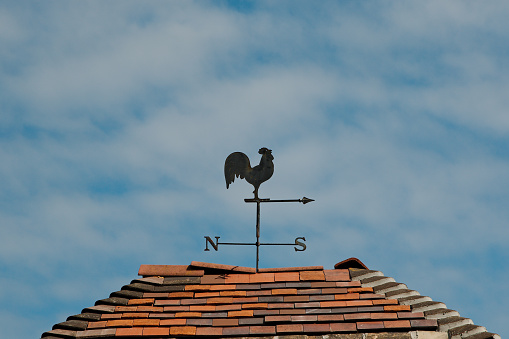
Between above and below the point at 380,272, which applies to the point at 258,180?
above

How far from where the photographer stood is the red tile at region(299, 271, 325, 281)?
38.6ft

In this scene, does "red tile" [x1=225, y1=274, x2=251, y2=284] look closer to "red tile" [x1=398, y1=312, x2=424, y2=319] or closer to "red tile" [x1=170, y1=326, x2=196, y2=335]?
"red tile" [x1=170, y1=326, x2=196, y2=335]

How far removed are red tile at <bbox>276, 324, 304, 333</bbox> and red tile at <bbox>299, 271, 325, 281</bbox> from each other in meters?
0.95

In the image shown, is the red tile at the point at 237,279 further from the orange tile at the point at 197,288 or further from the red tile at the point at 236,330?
the red tile at the point at 236,330

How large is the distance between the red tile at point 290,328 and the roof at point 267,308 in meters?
0.01

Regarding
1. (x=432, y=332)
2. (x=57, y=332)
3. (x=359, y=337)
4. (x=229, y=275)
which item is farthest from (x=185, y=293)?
(x=432, y=332)

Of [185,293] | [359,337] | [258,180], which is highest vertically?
[258,180]

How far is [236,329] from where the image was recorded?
1099 cm

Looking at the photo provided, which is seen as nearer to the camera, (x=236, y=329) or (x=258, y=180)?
(x=236, y=329)

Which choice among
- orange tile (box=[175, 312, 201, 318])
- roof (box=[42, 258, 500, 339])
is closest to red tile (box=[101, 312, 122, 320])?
roof (box=[42, 258, 500, 339])

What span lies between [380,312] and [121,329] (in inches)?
123

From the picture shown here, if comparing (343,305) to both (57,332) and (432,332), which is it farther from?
(57,332)

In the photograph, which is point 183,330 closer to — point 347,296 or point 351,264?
point 347,296

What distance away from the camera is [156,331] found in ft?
36.2
